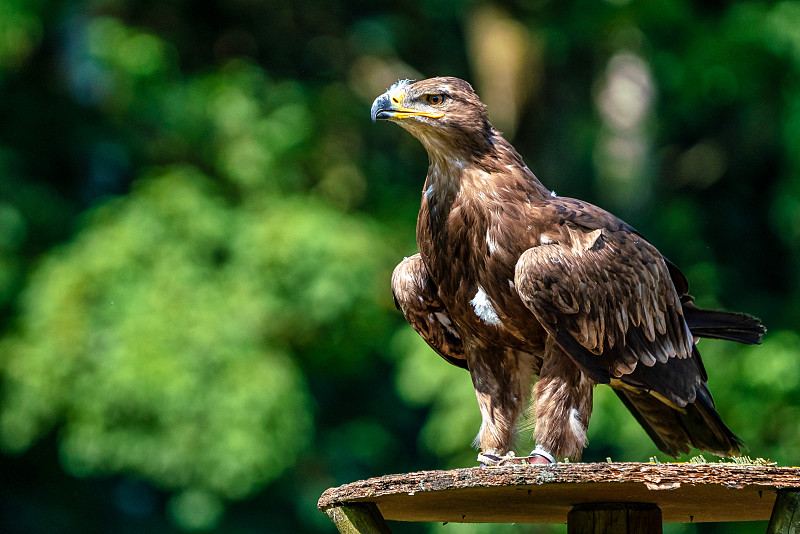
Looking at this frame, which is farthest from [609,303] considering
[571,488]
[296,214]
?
[296,214]

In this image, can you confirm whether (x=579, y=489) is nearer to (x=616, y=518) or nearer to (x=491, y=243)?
(x=616, y=518)

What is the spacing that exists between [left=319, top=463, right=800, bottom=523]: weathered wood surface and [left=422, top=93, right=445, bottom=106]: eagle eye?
126 cm

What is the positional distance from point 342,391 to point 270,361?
257 cm

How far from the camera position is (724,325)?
12.7ft

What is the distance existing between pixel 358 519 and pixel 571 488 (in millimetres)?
640

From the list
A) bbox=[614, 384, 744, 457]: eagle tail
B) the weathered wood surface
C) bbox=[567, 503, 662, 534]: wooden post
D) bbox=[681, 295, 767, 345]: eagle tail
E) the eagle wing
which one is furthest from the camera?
bbox=[681, 295, 767, 345]: eagle tail

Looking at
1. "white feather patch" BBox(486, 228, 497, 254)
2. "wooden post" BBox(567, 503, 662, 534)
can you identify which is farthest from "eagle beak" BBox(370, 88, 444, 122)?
"wooden post" BBox(567, 503, 662, 534)

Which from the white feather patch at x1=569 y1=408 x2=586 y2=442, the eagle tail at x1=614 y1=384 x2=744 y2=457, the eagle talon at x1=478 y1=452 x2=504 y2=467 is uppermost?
the white feather patch at x1=569 y1=408 x2=586 y2=442

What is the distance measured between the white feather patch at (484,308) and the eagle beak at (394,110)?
0.59 metres

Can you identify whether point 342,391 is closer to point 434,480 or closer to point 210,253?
A: point 210,253

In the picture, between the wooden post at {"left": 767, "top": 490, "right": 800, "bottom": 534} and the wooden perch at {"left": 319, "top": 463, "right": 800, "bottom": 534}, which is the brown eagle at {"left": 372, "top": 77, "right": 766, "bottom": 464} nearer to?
the wooden perch at {"left": 319, "top": 463, "right": 800, "bottom": 534}

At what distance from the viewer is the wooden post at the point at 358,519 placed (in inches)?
117

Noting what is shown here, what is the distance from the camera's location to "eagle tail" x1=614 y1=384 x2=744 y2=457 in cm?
366

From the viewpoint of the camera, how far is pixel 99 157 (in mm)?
11406
